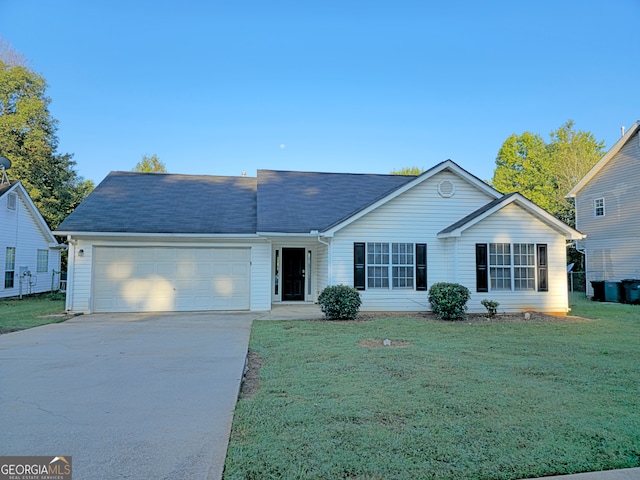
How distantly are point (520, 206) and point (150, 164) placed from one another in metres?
31.5

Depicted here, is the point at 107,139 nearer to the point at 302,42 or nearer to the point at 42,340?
the point at 302,42

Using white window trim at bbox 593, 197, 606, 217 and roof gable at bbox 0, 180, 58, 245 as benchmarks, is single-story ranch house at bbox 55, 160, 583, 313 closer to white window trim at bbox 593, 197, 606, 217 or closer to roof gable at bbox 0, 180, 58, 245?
roof gable at bbox 0, 180, 58, 245

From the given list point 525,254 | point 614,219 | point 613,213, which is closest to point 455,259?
point 525,254

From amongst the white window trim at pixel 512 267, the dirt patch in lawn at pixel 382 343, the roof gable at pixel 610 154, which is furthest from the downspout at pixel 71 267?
the roof gable at pixel 610 154

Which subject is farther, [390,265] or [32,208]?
[32,208]

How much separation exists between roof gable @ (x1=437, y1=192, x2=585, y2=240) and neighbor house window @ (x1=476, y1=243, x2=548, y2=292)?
777 mm

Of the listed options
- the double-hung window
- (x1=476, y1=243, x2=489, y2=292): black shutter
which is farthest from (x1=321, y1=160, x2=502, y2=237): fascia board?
the double-hung window

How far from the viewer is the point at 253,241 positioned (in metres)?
13.1

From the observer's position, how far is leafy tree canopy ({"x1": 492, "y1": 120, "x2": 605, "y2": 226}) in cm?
3266

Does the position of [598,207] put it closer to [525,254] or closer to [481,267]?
[525,254]

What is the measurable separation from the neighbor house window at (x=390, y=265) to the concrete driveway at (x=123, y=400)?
5048 mm

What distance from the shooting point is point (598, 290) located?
59.1 ft

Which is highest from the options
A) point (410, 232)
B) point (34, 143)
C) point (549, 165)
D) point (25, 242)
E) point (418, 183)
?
point (549, 165)

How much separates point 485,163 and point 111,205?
118 ft
